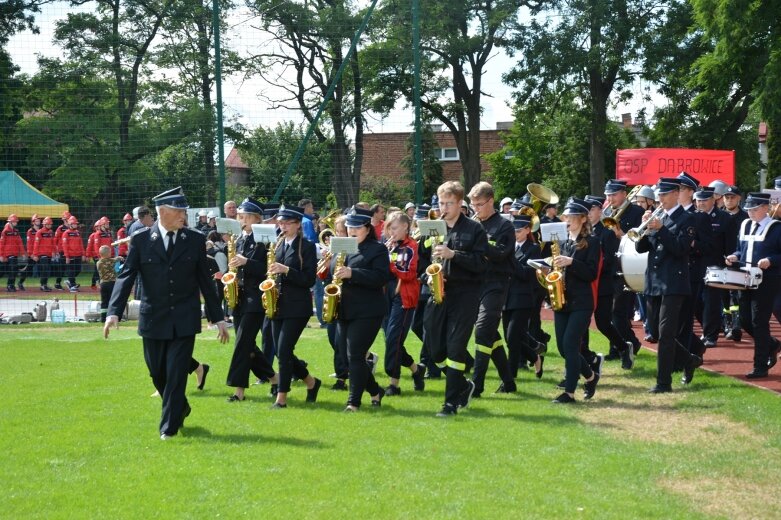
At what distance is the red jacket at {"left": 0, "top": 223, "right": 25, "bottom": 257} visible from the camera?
27.0 meters

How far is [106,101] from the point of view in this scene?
22266 mm

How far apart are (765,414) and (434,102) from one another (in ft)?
94.1

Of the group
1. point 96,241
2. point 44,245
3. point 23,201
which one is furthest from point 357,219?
point 23,201

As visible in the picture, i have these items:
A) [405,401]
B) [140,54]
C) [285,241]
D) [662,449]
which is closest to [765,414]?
[662,449]

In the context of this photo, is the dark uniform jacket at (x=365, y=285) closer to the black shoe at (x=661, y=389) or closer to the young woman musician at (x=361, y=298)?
the young woman musician at (x=361, y=298)

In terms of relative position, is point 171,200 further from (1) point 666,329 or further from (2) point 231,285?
(1) point 666,329

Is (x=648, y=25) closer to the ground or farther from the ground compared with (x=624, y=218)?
farther from the ground

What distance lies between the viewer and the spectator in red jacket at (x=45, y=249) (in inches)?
1032

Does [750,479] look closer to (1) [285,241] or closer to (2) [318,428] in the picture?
(2) [318,428]

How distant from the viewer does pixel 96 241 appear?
76.1ft

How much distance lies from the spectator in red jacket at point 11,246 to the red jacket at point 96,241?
12.2ft

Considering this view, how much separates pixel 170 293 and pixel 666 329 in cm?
506

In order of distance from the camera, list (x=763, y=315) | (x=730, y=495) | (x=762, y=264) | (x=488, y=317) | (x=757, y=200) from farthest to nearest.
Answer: (x=757, y=200)
(x=763, y=315)
(x=762, y=264)
(x=488, y=317)
(x=730, y=495)

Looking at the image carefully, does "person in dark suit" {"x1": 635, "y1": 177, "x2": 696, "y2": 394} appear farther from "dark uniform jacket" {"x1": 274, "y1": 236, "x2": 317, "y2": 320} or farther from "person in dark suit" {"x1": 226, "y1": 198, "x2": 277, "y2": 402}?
"person in dark suit" {"x1": 226, "y1": 198, "x2": 277, "y2": 402}
